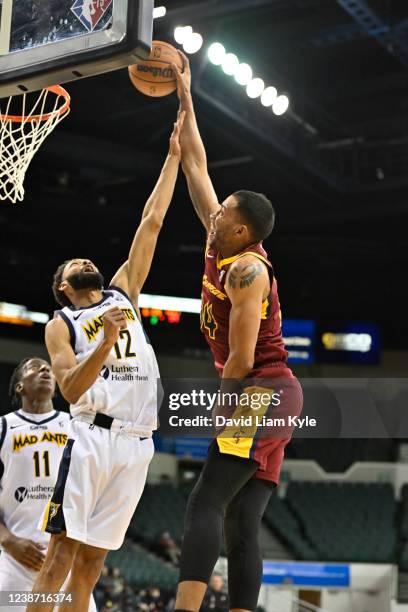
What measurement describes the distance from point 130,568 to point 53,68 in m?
11.1

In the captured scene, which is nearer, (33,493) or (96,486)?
(96,486)

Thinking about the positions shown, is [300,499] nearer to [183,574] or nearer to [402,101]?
[402,101]

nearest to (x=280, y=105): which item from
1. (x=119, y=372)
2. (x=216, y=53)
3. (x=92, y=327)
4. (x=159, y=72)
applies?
(x=216, y=53)

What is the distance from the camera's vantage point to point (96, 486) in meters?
3.74

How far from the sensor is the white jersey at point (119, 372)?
385 centimetres

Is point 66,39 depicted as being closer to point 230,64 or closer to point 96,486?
point 96,486

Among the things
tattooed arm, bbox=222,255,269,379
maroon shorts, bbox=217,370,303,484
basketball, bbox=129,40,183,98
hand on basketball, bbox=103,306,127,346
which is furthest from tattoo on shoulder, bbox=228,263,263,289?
basketball, bbox=129,40,183,98

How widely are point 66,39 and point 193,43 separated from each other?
17.5 feet

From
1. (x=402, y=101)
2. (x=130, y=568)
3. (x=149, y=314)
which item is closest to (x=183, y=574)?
(x=402, y=101)

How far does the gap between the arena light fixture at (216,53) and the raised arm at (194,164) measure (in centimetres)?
511

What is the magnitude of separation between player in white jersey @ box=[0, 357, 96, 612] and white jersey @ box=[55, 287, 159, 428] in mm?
844

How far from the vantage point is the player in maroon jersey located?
3.12 metres

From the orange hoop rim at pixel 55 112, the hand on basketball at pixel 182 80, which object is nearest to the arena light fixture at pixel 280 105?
the orange hoop rim at pixel 55 112

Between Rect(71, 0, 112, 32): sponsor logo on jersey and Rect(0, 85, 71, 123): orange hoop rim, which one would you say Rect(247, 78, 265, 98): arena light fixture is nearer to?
Rect(0, 85, 71, 123): orange hoop rim
